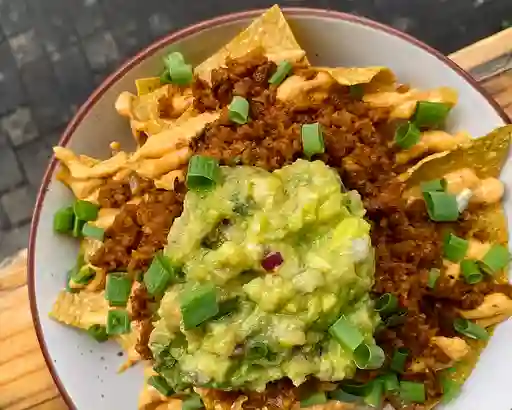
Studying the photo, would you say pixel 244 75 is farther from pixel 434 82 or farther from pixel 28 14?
pixel 28 14

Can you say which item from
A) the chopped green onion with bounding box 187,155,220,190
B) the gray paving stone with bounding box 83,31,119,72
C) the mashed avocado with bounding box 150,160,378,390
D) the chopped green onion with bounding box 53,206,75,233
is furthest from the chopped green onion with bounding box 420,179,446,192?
the gray paving stone with bounding box 83,31,119,72

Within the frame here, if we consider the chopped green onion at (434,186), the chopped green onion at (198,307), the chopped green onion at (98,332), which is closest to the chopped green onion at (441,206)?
the chopped green onion at (434,186)

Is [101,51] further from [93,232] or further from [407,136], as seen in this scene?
[407,136]

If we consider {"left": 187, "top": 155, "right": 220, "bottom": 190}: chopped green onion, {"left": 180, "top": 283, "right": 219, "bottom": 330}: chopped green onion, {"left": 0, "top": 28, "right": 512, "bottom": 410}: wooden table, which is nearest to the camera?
{"left": 180, "top": 283, "right": 219, "bottom": 330}: chopped green onion

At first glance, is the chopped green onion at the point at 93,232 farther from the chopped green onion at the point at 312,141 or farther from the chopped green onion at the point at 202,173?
the chopped green onion at the point at 312,141

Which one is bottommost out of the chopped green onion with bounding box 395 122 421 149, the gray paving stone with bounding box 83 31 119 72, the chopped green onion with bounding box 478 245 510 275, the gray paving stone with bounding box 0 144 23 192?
the chopped green onion with bounding box 478 245 510 275

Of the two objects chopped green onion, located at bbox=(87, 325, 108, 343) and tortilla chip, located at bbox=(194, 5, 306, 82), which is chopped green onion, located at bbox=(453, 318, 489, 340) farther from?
chopped green onion, located at bbox=(87, 325, 108, 343)
